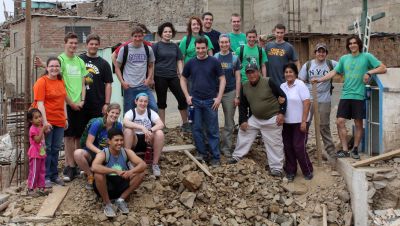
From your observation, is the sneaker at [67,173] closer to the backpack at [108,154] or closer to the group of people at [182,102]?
the group of people at [182,102]

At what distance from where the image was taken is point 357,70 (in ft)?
22.5

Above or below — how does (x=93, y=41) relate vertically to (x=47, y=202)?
above

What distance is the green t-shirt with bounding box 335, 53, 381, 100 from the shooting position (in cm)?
686

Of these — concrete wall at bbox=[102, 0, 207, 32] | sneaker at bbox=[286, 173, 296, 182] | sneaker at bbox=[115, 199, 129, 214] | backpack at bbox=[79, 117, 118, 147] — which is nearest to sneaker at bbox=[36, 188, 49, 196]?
backpack at bbox=[79, 117, 118, 147]

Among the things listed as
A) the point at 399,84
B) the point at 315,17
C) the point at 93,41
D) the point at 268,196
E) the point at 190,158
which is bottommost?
the point at 268,196

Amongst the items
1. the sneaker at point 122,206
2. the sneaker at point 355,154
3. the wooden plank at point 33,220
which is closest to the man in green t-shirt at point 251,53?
the sneaker at point 355,154

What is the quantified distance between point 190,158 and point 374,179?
8.89ft

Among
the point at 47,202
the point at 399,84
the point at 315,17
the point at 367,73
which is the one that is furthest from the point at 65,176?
the point at 315,17

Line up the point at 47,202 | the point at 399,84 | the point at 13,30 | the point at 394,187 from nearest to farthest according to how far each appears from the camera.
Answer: the point at 47,202 < the point at 394,187 < the point at 399,84 < the point at 13,30

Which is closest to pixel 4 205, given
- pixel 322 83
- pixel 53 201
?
pixel 53 201

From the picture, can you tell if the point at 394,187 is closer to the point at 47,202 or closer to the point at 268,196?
the point at 268,196

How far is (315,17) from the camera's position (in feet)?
54.3

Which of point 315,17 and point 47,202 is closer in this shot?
point 47,202

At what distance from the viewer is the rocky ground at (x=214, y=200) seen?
19.5 feet
